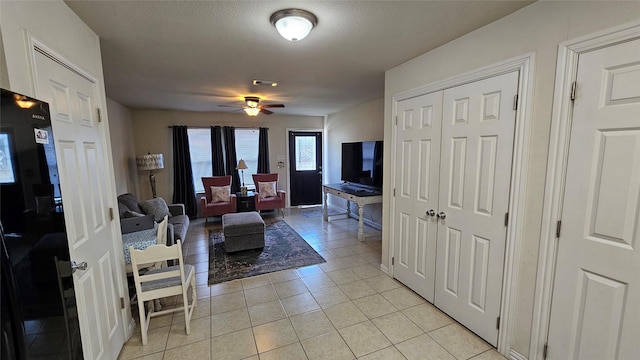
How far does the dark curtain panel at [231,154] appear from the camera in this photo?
607 centimetres

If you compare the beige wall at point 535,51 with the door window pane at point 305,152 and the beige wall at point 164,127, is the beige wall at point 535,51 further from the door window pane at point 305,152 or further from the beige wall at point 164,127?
the beige wall at point 164,127

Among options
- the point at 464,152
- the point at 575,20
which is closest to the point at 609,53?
the point at 575,20

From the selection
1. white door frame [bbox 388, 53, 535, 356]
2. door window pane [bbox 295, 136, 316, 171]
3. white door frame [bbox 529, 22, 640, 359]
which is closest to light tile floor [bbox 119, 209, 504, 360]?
white door frame [bbox 388, 53, 535, 356]

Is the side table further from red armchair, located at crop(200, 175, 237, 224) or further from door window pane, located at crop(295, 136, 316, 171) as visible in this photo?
door window pane, located at crop(295, 136, 316, 171)

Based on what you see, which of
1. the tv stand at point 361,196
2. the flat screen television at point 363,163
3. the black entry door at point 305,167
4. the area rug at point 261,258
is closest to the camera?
the area rug at point 261,258

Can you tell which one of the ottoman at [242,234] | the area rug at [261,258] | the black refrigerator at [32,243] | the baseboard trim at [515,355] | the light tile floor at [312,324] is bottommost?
the light tile floor at [312,324]

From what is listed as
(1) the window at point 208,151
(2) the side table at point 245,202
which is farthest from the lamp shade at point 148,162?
(2) the side table at point 245,202

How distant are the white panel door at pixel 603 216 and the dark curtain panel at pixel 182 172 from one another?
6.04 meters

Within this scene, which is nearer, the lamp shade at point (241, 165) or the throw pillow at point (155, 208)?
the throw pillow at point (155, 208)

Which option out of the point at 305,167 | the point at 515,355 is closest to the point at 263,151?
the point at 305,167

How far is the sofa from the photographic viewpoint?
9.74 feet

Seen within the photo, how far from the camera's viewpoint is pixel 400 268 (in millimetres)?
2955

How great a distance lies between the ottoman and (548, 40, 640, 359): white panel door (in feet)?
10.9

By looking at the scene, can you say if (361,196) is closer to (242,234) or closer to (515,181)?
(242,234)
